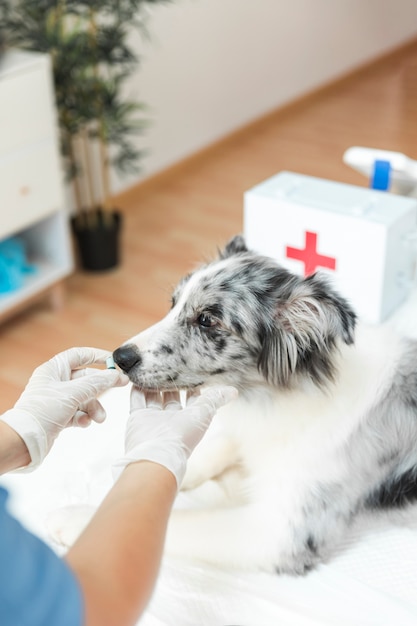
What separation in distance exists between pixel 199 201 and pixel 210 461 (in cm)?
271

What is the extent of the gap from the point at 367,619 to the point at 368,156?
1439mm

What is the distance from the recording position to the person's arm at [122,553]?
75 cm

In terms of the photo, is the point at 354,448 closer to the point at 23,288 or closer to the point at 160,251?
the point at 23,288

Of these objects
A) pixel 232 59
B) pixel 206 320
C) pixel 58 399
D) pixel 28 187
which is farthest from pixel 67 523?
pixel 232 59

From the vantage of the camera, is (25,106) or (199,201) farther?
(199,201)

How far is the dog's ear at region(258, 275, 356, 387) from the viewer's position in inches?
49.3

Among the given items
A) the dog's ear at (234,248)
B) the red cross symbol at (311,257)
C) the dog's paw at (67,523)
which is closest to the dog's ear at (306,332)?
the dog's ear at (234,248)

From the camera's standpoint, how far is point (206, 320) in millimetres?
1370

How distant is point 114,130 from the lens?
3162mm

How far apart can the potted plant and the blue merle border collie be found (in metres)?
1.88

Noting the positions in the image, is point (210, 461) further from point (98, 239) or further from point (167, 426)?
point (98, 239)

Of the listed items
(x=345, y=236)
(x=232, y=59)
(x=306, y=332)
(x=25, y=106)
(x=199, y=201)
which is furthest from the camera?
(x=232, y=59)

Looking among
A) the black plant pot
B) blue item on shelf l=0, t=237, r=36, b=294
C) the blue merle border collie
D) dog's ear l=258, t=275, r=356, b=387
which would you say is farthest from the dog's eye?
the black plant pot

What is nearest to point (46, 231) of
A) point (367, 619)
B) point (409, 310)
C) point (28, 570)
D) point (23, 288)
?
point (23, 288)
